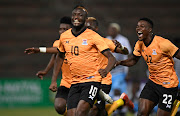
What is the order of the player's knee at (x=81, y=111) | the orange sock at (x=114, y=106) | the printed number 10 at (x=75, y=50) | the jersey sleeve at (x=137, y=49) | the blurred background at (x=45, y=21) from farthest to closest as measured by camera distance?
the blurred background at (x=45, y=21), the orange sock at (x=114, y=106), the jersey sleeve at (x=137, y=49), the printed number 10 at (x=75, y=50), the player's knee at (x=81, y=111)

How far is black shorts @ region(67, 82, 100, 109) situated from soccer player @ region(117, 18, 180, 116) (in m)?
1.08

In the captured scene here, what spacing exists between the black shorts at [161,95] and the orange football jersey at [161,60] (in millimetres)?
86

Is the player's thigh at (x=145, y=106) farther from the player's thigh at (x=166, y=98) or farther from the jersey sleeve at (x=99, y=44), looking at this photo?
the jersey sleeve at (x=99, y=44)

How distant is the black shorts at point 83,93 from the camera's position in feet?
23.6

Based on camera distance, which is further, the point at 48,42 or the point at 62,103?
the point at 48,42

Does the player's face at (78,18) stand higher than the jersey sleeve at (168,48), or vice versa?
the player's face at (78,18)

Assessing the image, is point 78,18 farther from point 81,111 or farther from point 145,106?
point 145,106

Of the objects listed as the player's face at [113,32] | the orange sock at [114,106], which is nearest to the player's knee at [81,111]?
the orange sock at [114,106]

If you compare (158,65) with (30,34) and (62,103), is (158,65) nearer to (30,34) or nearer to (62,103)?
(62,103)

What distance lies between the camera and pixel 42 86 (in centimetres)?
1588

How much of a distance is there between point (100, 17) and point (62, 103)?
30.2 feet

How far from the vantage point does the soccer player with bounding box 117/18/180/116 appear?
773 centimetres

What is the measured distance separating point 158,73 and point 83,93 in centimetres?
159

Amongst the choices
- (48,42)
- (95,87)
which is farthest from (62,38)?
(48,42)
